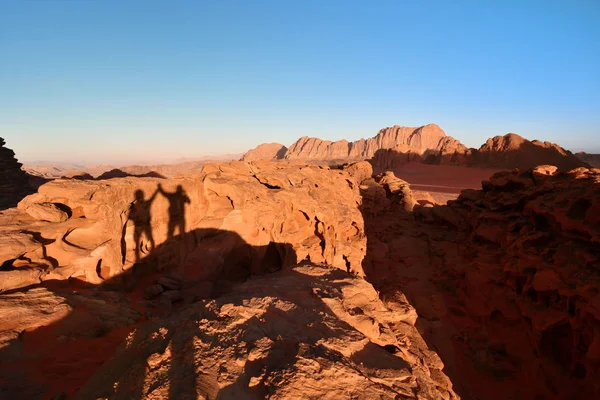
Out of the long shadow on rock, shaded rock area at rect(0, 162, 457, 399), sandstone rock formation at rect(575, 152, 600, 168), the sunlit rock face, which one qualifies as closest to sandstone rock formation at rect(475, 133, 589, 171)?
sandstone rock formation at rect(575, 152, 600, 168)

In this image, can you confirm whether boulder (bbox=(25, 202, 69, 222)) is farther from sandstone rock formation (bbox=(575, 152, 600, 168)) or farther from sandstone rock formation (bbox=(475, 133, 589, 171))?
sandstone rock formation (bbox=(575, 152, 600, 168))

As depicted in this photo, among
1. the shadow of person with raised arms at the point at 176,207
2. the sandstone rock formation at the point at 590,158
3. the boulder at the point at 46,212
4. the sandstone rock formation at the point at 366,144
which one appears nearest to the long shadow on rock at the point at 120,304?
the shadow of person with raised arms at the point at 176,207

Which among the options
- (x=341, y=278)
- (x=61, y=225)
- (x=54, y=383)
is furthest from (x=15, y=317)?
(x=341, y=278)

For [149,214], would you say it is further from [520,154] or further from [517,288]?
[520,154]

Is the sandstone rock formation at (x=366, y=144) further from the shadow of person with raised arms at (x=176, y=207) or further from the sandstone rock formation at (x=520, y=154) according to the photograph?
the shadow of person with raised arms at (x=176, y=207)

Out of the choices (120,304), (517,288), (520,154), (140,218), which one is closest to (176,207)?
(140,218)

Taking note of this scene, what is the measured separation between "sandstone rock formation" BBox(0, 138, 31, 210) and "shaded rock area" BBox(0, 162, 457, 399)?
15.9 meters

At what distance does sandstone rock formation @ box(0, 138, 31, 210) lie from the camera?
60.3ft

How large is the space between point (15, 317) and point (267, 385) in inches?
153

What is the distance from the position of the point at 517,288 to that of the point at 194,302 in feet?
33.8

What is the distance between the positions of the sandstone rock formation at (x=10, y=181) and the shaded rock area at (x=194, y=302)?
1588cm

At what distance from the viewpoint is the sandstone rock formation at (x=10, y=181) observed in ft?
60.3

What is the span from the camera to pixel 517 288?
10094 mm

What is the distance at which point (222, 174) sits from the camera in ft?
33.8
